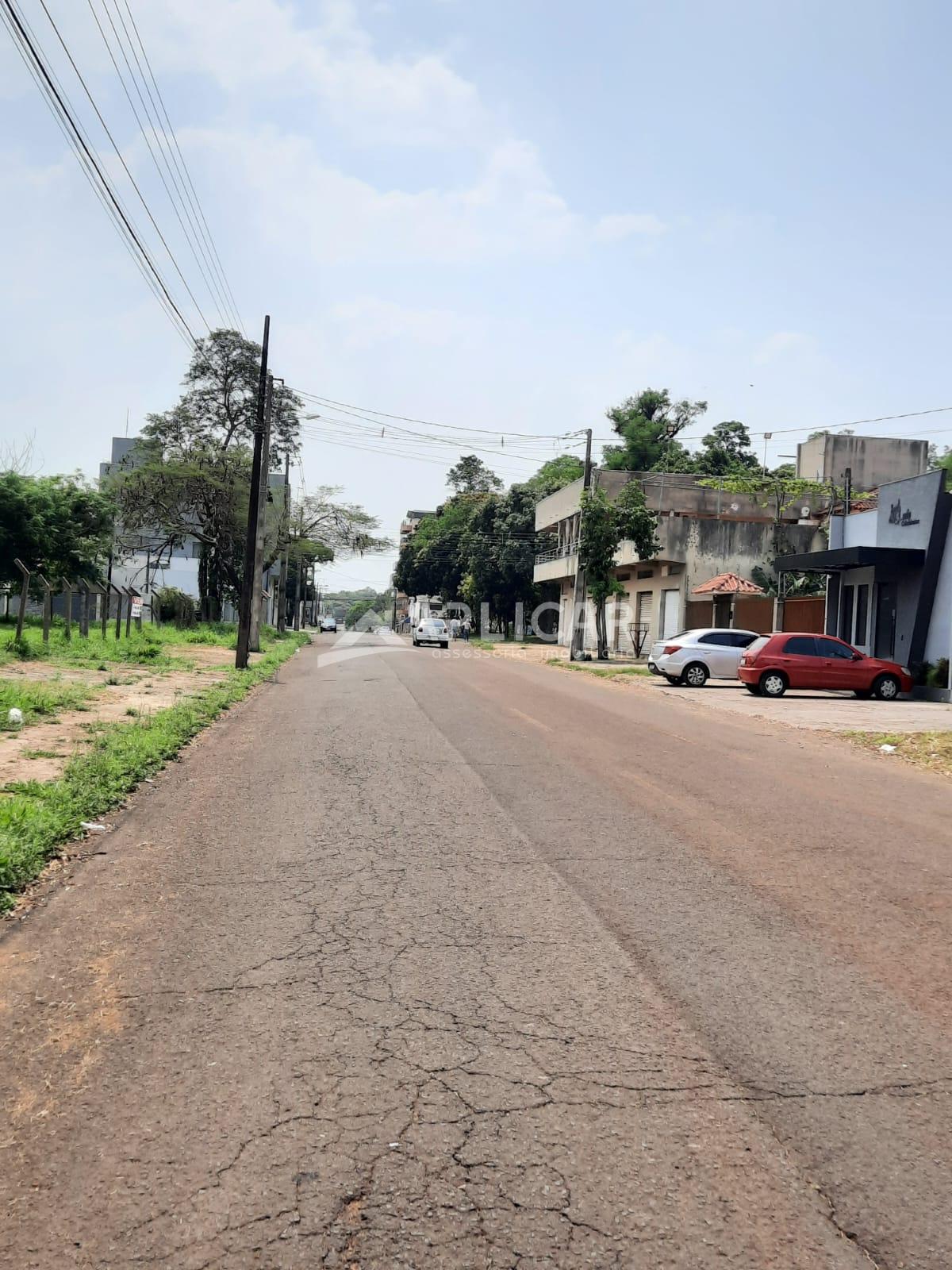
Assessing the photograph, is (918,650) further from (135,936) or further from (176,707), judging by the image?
(135,936)

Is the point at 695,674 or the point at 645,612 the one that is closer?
the point at 695,674

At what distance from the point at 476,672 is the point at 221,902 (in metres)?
22.8

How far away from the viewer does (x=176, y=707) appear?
15.5m

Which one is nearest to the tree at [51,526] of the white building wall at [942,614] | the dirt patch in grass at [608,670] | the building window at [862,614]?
the dirt patch in grass at [608,670]

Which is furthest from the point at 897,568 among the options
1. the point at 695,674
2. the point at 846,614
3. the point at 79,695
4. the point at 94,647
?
the point at 94,647

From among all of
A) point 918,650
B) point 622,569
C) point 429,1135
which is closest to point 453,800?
point 429,1135

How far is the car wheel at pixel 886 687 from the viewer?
24.4 meters

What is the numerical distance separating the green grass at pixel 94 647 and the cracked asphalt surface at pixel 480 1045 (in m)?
15.6

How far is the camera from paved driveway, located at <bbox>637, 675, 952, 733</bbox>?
18078 mm

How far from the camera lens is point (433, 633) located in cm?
5334

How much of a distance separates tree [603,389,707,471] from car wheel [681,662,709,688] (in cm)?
4683

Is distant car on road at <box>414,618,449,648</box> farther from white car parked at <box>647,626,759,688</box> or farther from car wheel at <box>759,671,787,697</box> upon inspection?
car wheel at <box>759,671,787,697</box>

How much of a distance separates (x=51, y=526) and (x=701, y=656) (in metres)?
21.3

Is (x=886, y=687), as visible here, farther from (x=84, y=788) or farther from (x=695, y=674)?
(x=84, y=788)
